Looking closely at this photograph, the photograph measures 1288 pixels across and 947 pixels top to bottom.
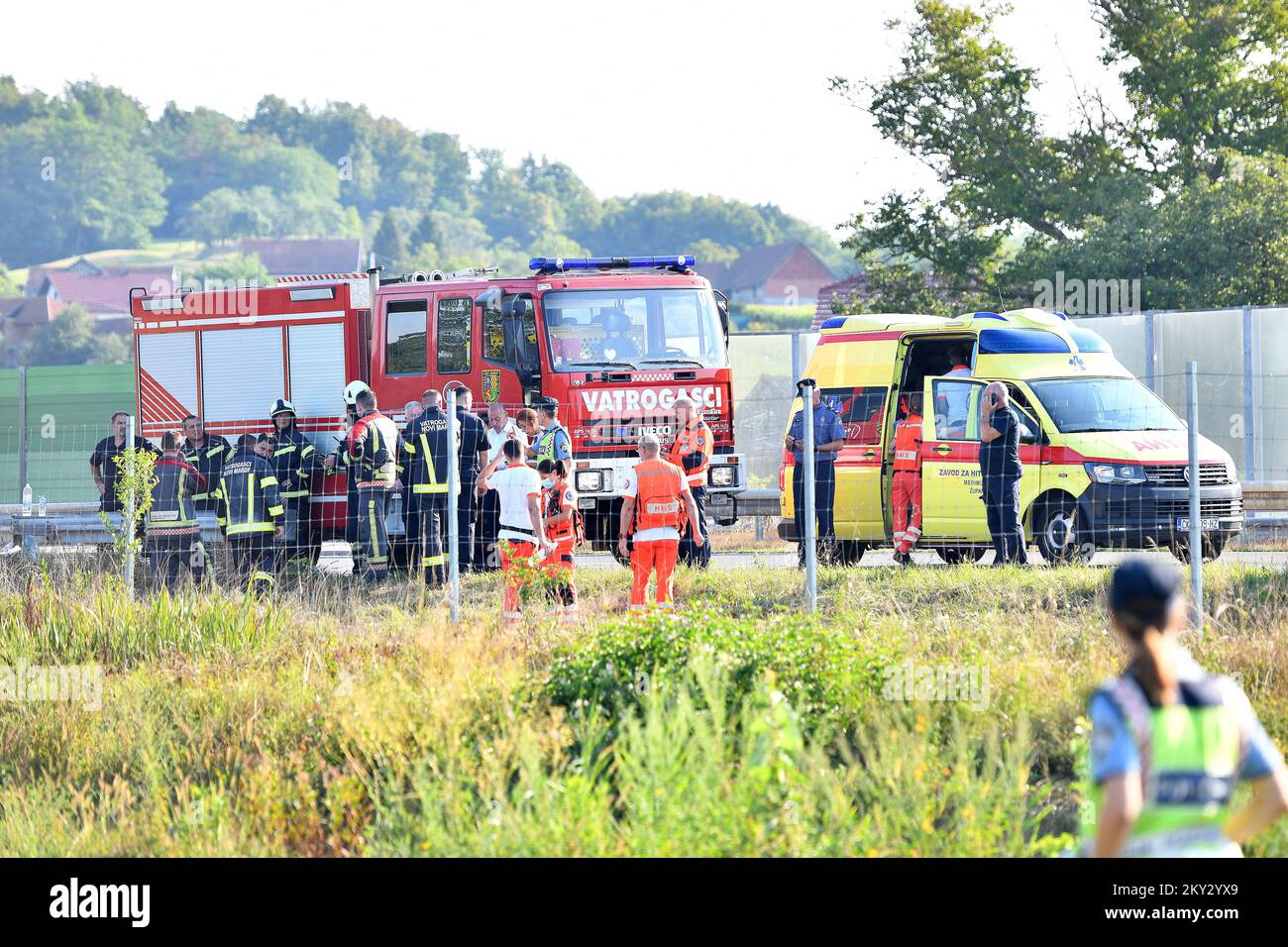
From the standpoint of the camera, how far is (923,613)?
34.3 feet

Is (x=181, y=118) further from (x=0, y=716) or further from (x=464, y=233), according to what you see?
(x=0, y=716)

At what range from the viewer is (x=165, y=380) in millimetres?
16531

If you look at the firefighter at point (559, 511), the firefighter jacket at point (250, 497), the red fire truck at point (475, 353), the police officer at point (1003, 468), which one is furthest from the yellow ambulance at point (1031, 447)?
the firefighter jacket at point (250, 497)

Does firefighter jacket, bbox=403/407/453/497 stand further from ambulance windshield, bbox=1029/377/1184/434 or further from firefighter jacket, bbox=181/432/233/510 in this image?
ambulance windshield, bbox=1029/377/1184/434

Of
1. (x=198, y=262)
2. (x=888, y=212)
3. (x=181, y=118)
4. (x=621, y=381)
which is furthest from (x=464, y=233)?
(x=621, y=381)

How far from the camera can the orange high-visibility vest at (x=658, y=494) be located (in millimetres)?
11070

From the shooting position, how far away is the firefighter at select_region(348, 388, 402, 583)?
528 inches

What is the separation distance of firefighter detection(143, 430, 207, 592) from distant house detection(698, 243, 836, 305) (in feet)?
394

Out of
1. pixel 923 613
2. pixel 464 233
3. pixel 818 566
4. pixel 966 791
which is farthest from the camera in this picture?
pixel 464 233

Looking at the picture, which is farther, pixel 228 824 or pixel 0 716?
pixel 0 716

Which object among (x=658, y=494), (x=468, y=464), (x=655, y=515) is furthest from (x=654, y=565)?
(x=468, y=464)
